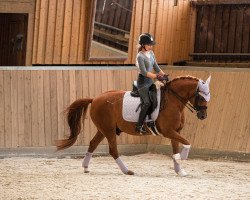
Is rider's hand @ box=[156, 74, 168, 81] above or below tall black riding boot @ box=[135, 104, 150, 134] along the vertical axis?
above

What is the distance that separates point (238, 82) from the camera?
10.6m

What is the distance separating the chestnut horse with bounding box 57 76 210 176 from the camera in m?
8.67

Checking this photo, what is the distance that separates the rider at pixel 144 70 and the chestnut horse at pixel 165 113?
0.18 m

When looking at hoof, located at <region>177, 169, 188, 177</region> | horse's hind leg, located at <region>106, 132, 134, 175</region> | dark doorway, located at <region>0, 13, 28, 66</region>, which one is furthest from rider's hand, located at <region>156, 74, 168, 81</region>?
dark doorway, located at <region>0, 13, 28, 66</region>

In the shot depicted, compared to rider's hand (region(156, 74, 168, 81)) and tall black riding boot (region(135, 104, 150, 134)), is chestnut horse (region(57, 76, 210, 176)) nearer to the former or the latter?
tall black riding boot (region(135, 104, 150, 134))

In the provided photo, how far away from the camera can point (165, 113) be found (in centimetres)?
880

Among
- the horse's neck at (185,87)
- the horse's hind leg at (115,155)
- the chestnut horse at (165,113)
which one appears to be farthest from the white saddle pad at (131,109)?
the horse's neck at (185,87)

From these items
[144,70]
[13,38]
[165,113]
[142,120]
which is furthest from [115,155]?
[13,38]

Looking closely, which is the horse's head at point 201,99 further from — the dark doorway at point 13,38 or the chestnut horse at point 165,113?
the dark doorway at point 13,38

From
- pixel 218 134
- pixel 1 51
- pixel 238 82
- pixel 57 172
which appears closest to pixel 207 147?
pixel 218 134

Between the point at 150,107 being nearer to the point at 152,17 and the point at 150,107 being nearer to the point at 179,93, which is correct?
the point at 179,93

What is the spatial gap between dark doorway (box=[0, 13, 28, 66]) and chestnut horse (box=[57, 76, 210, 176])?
2.20 m

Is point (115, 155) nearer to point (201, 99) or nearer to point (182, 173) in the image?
point (182, 173)

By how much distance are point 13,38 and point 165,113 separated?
3708mm
